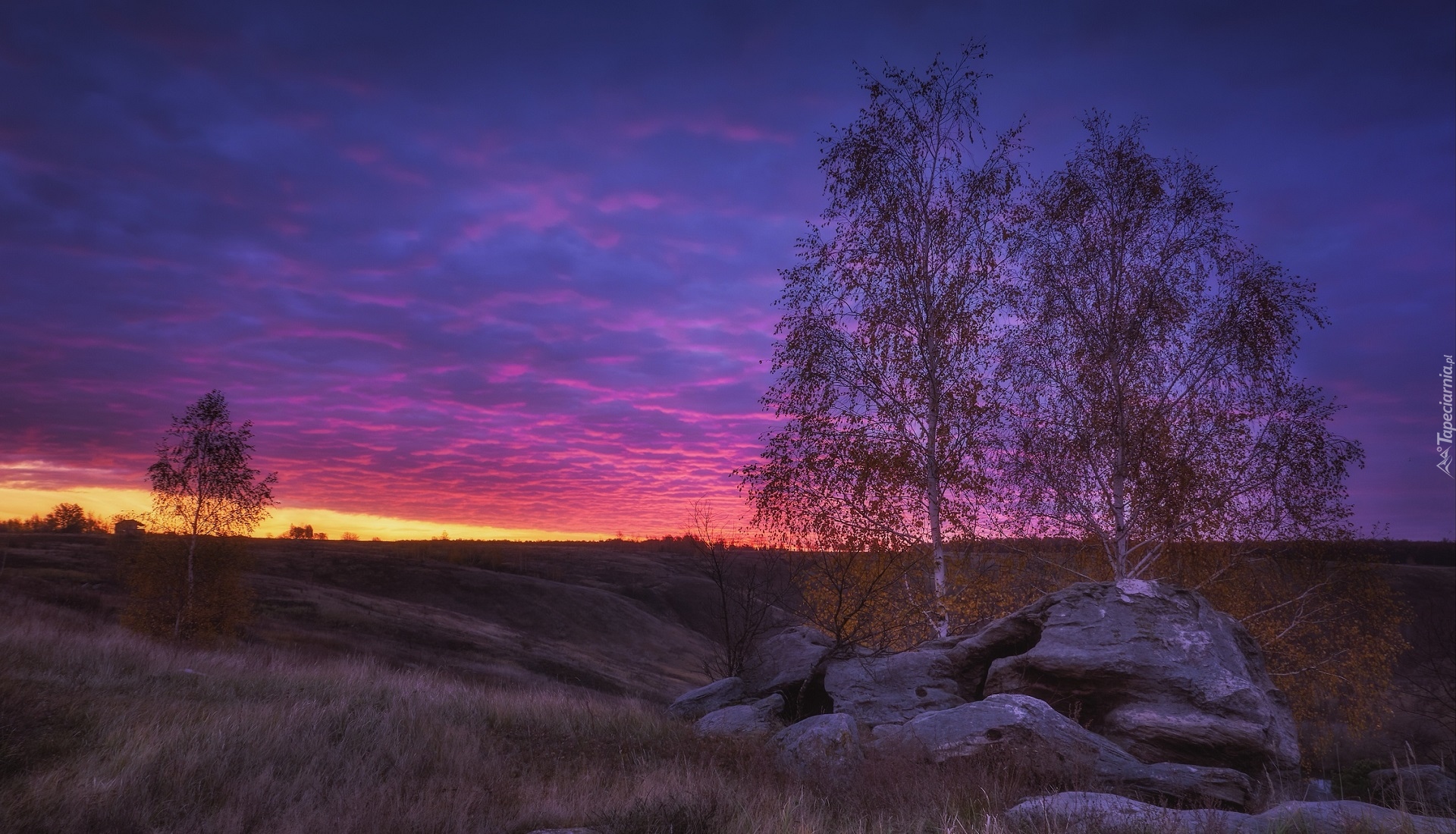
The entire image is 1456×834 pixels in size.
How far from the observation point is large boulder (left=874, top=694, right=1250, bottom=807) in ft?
29.8

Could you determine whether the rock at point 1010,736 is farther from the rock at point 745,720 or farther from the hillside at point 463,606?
the hillside at point 463,606

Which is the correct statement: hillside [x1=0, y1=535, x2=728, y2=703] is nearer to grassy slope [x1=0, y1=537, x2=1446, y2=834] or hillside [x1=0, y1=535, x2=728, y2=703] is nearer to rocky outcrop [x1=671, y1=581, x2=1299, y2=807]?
grassy slope [x1=0, y1=537, x2=1446, y2=834]

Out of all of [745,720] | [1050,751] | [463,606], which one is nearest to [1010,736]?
[1050,751]

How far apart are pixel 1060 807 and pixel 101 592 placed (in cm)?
4626

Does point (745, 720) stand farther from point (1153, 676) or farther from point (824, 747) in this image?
point (1153, 676)

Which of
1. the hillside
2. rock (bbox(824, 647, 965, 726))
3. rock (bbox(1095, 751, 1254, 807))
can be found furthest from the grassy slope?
the hillside

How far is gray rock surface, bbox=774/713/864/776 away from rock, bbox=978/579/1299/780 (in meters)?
3.03

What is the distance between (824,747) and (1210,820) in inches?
189

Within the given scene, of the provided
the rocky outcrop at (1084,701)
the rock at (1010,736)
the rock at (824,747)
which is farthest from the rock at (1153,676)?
the rock at (824,747)

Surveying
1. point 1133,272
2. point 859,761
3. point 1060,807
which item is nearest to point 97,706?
point 859,761

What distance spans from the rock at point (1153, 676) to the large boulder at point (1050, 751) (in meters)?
1.19

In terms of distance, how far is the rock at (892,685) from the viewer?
42.6 feet

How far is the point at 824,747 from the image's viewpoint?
397 inches

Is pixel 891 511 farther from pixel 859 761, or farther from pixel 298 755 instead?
pixel 298 755
